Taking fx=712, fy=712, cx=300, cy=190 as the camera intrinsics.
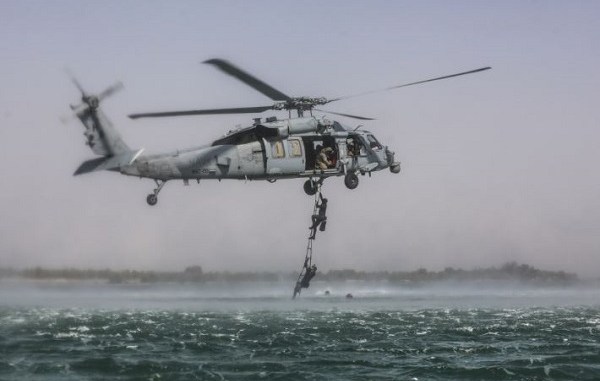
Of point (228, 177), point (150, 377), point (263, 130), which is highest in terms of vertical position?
point (263, 130)

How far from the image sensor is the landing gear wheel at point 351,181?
134 feet

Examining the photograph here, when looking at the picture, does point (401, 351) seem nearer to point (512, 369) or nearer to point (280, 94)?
point (512, 369)

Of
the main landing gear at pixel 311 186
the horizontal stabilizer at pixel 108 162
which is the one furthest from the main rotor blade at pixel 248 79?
the horizontal stabilizer at pixel 108 162

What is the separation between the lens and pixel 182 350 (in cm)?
3788

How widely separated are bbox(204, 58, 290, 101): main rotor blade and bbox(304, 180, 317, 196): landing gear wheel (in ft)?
17.7

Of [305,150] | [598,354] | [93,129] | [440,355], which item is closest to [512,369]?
[440,355]

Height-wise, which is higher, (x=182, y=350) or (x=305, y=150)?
(x=305, y=150)

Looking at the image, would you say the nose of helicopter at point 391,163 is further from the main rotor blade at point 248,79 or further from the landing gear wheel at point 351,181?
the main rotor blade at point 248,79

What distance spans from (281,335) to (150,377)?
18162 mm

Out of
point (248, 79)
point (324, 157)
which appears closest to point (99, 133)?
point (248, 79)

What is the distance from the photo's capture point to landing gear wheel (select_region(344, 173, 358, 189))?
134ft

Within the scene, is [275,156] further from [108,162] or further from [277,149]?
[108,162]

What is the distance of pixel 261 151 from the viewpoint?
3941 cm

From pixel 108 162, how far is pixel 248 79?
26.2 feet
